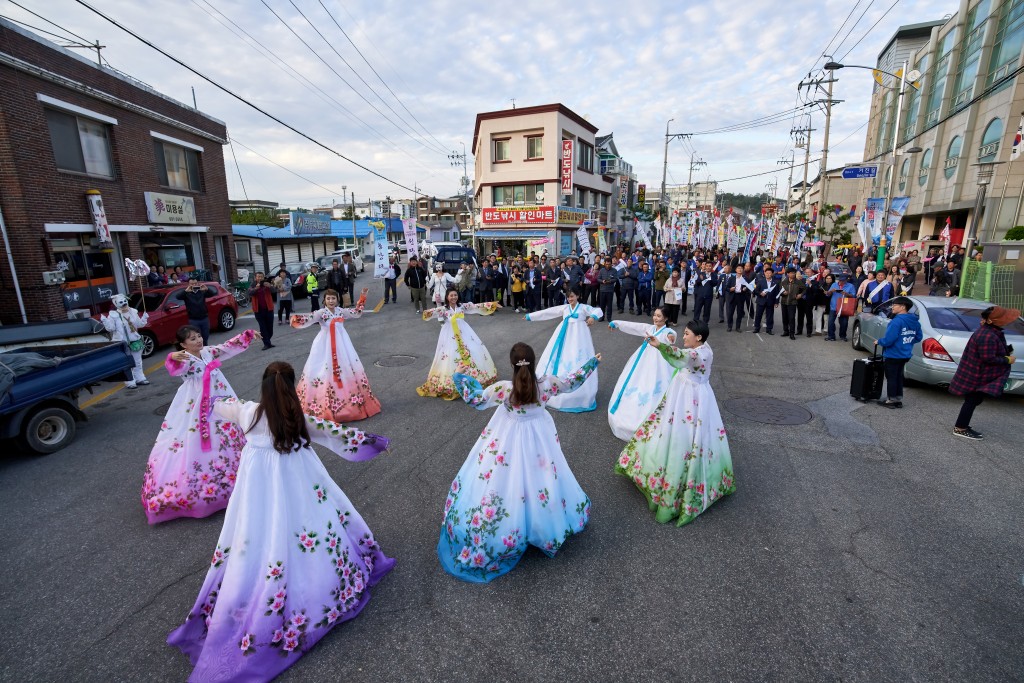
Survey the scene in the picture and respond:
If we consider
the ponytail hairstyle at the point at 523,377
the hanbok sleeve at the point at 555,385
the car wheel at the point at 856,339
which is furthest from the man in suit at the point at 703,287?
the ponytail hairstyle at the point at 523,377

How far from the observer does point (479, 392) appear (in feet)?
12.3

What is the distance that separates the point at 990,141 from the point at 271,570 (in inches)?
1262

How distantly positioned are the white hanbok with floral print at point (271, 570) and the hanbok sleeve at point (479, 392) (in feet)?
2.81

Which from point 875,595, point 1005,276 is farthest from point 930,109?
point 875,595

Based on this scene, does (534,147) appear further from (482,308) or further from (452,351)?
(452,351)

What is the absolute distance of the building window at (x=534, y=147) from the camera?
31.8 meters

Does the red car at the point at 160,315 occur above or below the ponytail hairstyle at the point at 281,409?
below

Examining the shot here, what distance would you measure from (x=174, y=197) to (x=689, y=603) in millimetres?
21210

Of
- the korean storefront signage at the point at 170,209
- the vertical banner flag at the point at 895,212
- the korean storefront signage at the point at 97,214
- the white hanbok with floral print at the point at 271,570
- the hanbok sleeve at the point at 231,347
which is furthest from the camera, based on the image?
the vertical banner flag at the point at 895,212

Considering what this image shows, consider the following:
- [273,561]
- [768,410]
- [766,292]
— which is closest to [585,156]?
[766,292]

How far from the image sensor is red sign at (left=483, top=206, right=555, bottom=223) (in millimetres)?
31438

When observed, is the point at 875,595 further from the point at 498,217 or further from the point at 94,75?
the point at 498,217

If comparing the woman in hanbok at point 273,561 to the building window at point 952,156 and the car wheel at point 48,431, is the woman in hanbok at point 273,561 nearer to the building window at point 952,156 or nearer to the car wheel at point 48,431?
the car wheel at point 48,431

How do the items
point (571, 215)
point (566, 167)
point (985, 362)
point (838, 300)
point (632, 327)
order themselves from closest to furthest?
point (632, 327) → point (985, 362) → point (838, 300) → point (566, 167) → point (571, 215)
